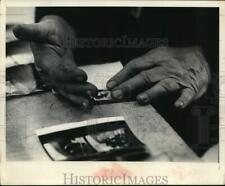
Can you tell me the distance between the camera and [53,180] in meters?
0.84

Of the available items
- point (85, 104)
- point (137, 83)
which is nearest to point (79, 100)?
point (85, 104)

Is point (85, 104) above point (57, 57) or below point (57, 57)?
below

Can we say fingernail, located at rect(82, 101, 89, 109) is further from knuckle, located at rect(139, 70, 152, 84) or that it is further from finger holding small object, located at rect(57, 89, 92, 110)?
knuckle, located at rect(139, 70, 152, 84)

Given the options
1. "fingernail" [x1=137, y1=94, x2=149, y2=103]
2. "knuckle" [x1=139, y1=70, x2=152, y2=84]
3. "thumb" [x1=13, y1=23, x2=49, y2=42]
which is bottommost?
"fingernail" [x1=137, y1=94, x2=149, y2=103]

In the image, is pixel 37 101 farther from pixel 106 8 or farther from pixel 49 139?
pixel 106 8

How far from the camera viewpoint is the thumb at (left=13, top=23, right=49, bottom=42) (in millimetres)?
851

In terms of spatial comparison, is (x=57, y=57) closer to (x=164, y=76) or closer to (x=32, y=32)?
(x=32, y=32)

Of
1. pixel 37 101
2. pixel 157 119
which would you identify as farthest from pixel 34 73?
pixel 157 119

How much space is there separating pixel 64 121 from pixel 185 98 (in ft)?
0.88

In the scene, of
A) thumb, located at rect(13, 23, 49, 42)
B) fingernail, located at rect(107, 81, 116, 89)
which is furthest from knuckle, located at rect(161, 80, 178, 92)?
thumb, located at rect(13, 23, 49, 42)

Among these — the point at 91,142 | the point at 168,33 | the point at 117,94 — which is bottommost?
the point at 91,142

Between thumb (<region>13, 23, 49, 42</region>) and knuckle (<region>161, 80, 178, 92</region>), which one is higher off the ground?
thumb (<region>13, 23, 49, 42</region>)

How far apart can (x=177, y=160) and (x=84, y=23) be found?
1.18 feet

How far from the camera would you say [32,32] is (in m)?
0.85
